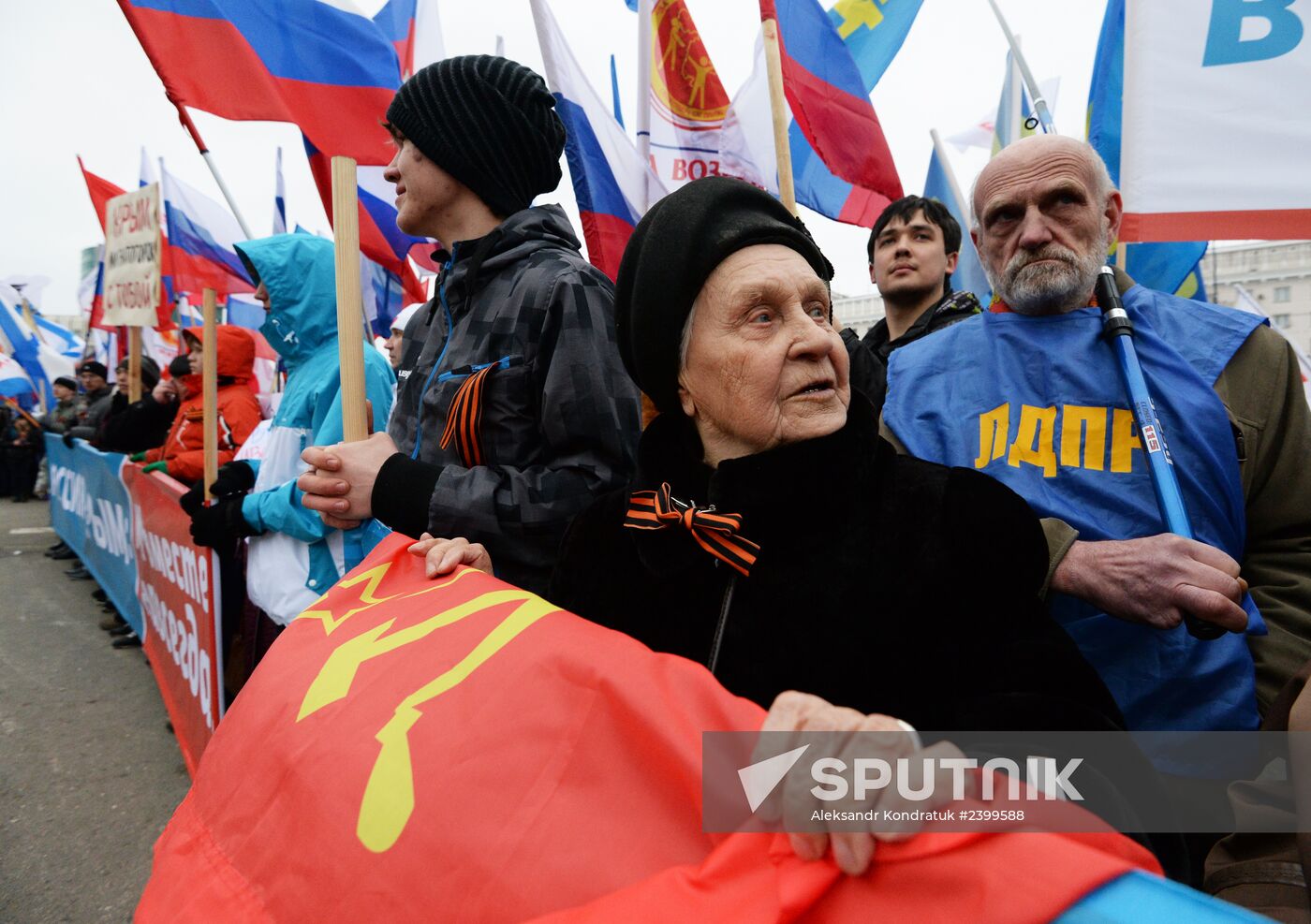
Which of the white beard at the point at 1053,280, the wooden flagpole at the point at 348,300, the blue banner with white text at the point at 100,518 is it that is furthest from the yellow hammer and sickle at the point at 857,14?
the blue banner with white text at the point at 100,518

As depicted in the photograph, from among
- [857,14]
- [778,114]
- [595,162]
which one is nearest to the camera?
[778,114]

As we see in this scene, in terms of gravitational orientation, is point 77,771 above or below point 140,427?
below

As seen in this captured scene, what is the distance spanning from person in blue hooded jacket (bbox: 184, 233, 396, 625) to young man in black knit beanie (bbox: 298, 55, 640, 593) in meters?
0.68

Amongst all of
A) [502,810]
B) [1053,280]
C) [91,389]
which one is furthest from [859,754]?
[91,389]

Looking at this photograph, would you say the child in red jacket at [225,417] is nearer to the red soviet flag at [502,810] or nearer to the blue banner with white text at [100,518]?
the blue banner with white text at [100,518]

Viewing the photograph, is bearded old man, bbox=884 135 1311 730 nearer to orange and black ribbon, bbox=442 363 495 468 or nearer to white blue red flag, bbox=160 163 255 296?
orange and black ribbon, bbox=442 363 495 468

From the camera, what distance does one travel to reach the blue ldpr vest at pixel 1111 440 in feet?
5.01

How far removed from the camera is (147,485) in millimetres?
4820

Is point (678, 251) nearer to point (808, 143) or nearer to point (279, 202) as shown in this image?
point (808, 143)

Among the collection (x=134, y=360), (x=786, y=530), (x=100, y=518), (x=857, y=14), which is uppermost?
(x=857, y=14)

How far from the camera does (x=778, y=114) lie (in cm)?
288

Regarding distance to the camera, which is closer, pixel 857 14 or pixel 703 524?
pixel 703 524

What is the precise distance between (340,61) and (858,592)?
336 centimetres

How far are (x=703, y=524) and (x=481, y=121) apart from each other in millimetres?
1379
